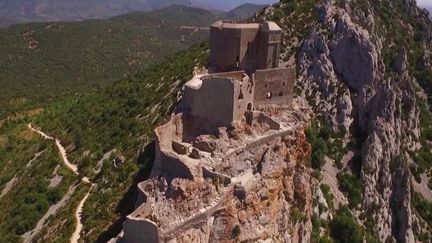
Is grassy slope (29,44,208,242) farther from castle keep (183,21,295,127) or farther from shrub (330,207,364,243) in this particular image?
shrub (330,207,364,243)

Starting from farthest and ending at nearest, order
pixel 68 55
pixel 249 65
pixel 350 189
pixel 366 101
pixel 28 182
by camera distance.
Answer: pixel 68 55
pixel 28 182
pixel 366 101
pixel 350 189
pixel 249 65

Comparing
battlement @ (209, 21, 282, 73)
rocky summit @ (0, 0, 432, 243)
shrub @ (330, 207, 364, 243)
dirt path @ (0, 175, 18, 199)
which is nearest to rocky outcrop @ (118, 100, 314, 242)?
rocky summit @ (0, 0, 432, 243)

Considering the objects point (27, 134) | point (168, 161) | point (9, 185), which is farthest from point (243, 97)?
point (27, 134)

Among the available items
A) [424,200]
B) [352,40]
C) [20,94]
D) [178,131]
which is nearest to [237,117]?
[178,131]

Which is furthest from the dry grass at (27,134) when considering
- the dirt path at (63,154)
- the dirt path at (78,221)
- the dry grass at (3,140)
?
the dirt path at (78,221)

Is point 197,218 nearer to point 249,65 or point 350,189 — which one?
point 249,65

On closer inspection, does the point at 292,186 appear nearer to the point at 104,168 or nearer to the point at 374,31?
the point at 104,168
